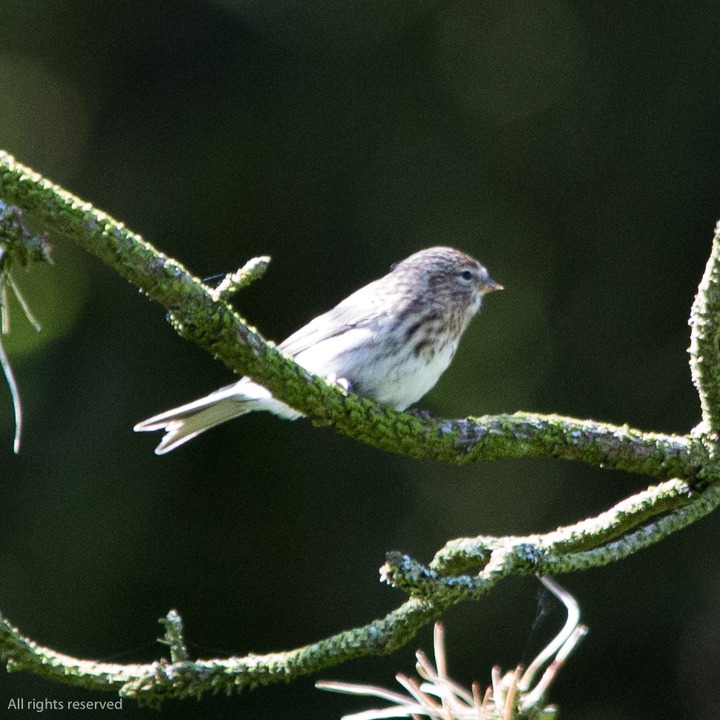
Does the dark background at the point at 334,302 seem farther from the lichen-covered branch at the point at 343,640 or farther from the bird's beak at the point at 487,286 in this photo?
the lichen-covered branch at the point at 343,640

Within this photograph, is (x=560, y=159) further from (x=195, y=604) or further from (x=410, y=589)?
(x=410, y=589)

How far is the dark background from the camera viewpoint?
4.23m

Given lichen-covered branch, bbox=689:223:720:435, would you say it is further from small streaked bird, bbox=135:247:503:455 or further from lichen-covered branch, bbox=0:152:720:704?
small streaked bird, bbox=135:247:503:455

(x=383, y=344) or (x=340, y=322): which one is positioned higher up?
(x=340, y=322)

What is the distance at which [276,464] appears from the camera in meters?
4.41

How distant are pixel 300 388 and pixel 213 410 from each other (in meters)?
1.52

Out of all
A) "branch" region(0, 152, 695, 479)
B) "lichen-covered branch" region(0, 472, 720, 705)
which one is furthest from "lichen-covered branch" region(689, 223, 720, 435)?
"lichen-covered branch" region(0, 472, 720, 705)

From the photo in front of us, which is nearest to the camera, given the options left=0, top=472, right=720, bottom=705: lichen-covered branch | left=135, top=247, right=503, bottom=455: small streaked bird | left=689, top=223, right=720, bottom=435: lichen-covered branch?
left=0, top=472, right=720, bottom=705: lichen-covered branch

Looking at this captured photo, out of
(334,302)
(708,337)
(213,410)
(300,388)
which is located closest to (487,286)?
(334,302)

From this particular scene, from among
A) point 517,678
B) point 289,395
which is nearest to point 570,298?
point 289,395

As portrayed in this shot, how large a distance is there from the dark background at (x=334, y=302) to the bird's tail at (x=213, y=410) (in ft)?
2.97

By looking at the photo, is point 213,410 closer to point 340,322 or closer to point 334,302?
point 340,322

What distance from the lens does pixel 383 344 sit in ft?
11.3

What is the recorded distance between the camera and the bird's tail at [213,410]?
3.11 metres
